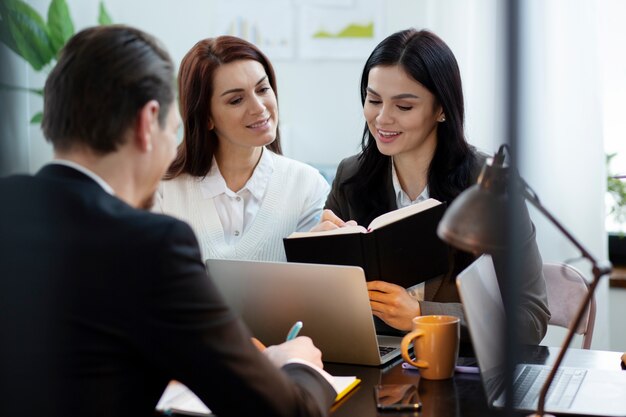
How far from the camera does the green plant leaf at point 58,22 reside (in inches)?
144

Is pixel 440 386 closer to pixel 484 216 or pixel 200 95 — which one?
pixel 484 216

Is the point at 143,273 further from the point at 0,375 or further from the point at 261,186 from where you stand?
the point at 261,186

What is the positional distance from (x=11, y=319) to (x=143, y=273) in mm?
174

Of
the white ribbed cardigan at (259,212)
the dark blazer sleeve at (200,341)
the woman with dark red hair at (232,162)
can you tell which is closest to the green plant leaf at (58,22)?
the woman with dark red hair at (232,162)

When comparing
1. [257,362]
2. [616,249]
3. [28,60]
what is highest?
[28,60]

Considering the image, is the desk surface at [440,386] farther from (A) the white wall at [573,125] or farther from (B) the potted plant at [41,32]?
(B) the potted plant at [41,32]

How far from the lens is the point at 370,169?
7.11 feet

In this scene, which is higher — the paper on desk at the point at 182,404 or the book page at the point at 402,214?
the book page at the point at 402,214

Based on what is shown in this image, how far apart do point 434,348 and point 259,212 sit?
81 cm

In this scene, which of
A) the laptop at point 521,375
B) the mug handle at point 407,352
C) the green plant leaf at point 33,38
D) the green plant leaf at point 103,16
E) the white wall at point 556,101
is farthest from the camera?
the green plant leaf at point 103,16

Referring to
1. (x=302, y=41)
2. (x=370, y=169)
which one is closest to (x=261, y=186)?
(x=370, y=169)

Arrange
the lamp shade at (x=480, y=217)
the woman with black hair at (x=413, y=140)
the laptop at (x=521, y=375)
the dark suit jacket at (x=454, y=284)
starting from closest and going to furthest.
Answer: the lamp shade at (x=480, y=217)
the laptop at (x=521, y=375)
the dark suit jacket at (x=454, y=284)
the woman with black hair at (x=413, y=140)

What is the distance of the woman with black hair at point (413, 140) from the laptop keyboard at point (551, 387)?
1.26ft

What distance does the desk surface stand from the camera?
53.3 inches
